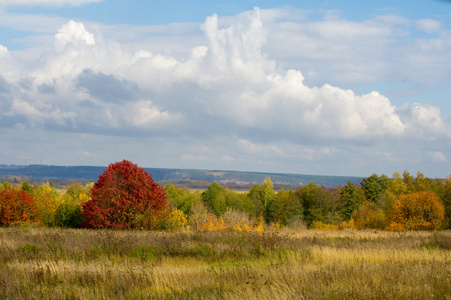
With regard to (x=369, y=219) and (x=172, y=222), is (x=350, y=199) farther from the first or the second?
(x=172, y=222)

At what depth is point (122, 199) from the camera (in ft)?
102

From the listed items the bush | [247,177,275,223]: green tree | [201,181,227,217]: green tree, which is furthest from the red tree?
[247,177,275,223]: green tree

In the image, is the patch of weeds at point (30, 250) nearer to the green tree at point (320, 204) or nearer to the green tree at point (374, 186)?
the green tree at point (320, 204)

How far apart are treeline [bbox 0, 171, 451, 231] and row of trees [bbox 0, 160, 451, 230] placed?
0.07 metres

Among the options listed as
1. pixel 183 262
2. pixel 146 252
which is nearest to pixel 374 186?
pixel 146 252

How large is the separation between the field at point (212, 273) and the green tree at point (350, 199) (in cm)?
7989

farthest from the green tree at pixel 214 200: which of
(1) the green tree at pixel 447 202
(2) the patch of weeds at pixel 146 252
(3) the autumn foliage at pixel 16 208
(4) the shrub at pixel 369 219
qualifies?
(2) the patch of weeds at pixel 146 252

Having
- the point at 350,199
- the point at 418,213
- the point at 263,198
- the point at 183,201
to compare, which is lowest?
the point at 183,201

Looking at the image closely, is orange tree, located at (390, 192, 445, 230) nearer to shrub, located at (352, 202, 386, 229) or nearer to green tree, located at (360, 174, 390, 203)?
shrub, located at (352, 202, 386, 229)

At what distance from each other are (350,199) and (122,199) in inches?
2793

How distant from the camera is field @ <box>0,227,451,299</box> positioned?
898cm

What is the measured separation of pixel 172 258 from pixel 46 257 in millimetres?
4012

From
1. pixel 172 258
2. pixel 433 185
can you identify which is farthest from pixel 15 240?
pixel 433 185

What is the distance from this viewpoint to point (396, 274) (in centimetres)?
1053
